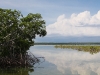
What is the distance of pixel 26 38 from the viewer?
85.3ft

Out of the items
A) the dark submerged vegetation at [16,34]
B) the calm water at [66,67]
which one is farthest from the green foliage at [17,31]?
the calm water at [66,67]

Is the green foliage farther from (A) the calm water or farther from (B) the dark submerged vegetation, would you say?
(A) the calm water

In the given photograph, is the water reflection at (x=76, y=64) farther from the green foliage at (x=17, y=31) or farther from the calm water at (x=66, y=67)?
the green foliage at (x=17, y=31)

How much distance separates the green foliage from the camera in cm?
2272

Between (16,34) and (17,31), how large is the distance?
40cm

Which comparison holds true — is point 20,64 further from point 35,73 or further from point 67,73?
point 67,73

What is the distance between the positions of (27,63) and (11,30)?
5.01 metres

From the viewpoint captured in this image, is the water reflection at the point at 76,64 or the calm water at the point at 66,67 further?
the water reflection at the point at 76,64

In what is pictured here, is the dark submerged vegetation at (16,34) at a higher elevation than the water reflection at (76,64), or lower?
higher

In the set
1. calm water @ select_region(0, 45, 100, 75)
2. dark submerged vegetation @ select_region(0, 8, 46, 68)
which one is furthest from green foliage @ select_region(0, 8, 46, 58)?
calm water @ select_region(0, 45, 100, 75)

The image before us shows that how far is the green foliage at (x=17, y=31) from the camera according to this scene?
22722 mm

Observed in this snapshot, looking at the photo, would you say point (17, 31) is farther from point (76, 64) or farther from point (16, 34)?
point (76, 64)

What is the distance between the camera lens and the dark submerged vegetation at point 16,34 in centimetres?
2278

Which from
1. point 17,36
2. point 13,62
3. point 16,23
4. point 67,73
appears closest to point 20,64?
point 13,62
